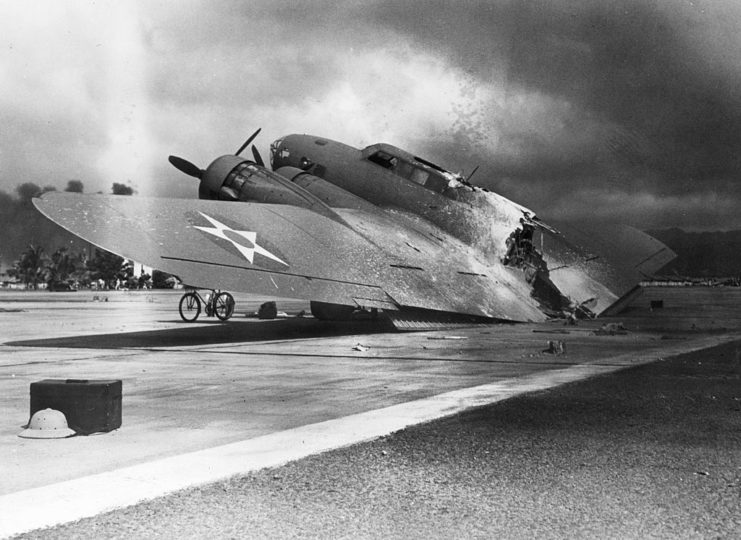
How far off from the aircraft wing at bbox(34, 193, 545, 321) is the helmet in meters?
7.08

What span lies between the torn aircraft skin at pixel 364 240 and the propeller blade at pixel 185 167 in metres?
0.04

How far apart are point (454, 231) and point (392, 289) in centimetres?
646

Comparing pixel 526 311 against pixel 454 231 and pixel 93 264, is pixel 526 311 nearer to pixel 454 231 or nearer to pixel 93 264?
pixel 454 231

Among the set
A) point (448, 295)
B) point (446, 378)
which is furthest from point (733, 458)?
point (448, 295)

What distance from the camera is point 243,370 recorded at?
1330 centimetres

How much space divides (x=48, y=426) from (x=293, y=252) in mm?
11044

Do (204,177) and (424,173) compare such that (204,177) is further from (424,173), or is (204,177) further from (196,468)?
(196,468)

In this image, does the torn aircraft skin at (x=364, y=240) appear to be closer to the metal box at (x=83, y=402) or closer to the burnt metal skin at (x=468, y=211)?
the burnt metal skin at (x=468, y=211)

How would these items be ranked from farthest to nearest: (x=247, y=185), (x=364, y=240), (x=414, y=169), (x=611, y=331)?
(x=414, y=169) → (x=247, y=185) → (x=611, y=331) → (x=364, y=240)

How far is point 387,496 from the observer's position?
5.55 meters

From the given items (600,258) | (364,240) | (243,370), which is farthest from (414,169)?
(243,370)

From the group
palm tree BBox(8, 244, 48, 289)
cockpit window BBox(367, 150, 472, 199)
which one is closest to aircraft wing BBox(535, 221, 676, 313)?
cockpit window BBox(367, 150, 472, 199)

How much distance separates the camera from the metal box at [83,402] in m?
7.85

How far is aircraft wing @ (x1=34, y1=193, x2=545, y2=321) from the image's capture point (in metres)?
15.9
